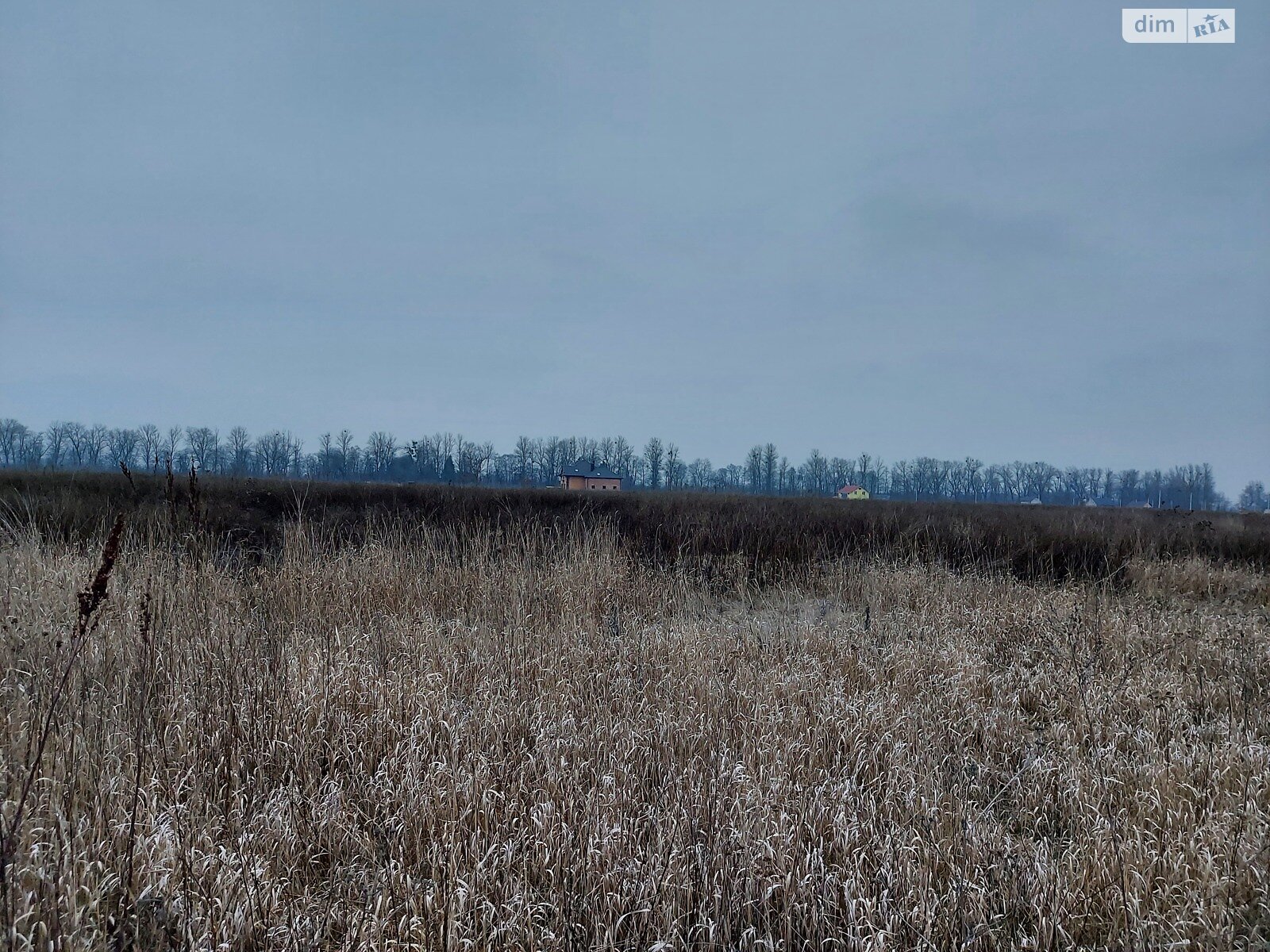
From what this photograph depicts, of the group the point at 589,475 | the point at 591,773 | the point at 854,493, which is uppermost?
the point at 589,475

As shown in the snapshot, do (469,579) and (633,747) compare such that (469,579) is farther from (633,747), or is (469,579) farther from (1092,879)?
(1092,879)

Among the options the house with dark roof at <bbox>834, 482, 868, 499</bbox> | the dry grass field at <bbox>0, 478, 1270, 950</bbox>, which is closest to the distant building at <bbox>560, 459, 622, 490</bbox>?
the house with dark roof at <bbox>834, 482, 868, 499</bbox>

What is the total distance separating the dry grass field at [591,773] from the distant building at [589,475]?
59948 millimetres

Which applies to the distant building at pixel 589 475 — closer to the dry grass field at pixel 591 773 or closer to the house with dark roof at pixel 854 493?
the house with dark roof at pixel 854 493

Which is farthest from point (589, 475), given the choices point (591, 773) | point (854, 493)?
point (591, 773)

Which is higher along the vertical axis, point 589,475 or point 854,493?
point 589,475

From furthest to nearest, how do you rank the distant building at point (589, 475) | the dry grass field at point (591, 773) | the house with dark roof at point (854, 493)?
the distant building at point (589, 475) < the house with dark roof at point (854, 493) < the dry grass field at point (591, 773)

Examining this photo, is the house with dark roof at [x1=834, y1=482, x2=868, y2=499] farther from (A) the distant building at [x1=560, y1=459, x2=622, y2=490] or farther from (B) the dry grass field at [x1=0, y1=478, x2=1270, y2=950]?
(B) the dry grass field at [x1=0, y1=478, x2=1270, y2=950]

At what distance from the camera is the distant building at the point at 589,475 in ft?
221

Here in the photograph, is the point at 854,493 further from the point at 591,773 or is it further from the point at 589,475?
the point at 591,773

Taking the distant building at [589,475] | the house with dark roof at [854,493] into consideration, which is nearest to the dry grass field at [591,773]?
the house with dark roof at [854,493]

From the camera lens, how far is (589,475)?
223 feet

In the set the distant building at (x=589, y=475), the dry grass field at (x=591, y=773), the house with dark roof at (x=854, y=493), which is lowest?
the dry grass field at (x=591, y=773)

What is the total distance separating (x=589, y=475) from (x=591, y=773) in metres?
64.6
